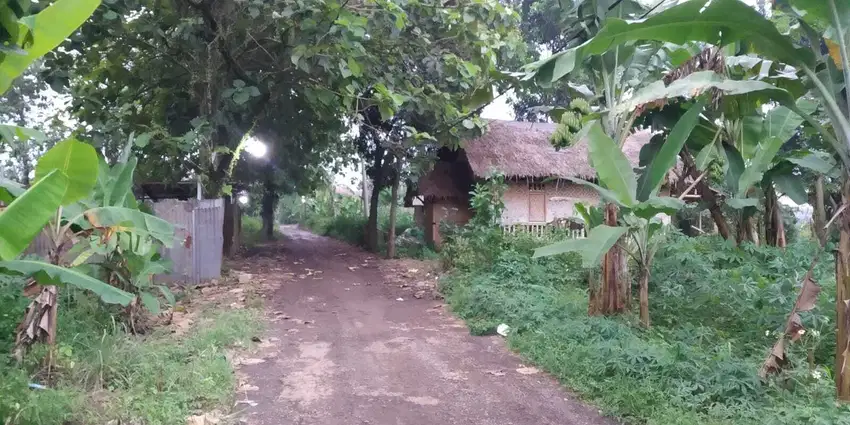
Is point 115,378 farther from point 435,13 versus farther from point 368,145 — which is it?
point 368,145

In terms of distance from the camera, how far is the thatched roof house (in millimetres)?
15133

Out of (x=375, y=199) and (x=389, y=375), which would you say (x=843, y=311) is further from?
(x=375, y=199)

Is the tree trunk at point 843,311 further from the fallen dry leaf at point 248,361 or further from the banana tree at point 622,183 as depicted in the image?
the fallen dry leaf at point 248,361

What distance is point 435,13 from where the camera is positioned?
32.2 ft

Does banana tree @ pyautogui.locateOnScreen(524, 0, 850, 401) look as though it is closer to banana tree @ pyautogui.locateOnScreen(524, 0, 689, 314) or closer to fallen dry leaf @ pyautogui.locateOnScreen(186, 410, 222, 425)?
banana tree @ pyautogui.locateOnScreen(524, 0, 689, 314)

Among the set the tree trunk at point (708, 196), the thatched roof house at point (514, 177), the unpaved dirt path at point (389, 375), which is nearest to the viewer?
the unpaved dirt path at point (389, 375)

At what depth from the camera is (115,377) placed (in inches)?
185

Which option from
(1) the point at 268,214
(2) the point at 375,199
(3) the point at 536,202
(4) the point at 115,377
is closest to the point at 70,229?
(4) the point at 115,377

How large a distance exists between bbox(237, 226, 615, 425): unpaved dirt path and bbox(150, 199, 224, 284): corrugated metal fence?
1.92 m

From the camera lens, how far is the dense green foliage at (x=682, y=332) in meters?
4.21

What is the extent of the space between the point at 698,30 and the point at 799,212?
671 inches

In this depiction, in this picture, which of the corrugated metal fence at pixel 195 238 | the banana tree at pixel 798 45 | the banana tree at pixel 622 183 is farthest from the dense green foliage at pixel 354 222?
the banana tree at pixel 798 45

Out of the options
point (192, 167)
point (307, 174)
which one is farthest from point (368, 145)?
point (192, 167)

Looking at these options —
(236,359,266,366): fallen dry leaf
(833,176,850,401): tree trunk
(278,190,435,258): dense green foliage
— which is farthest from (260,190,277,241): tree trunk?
(833,176,850,401): tree trunk
